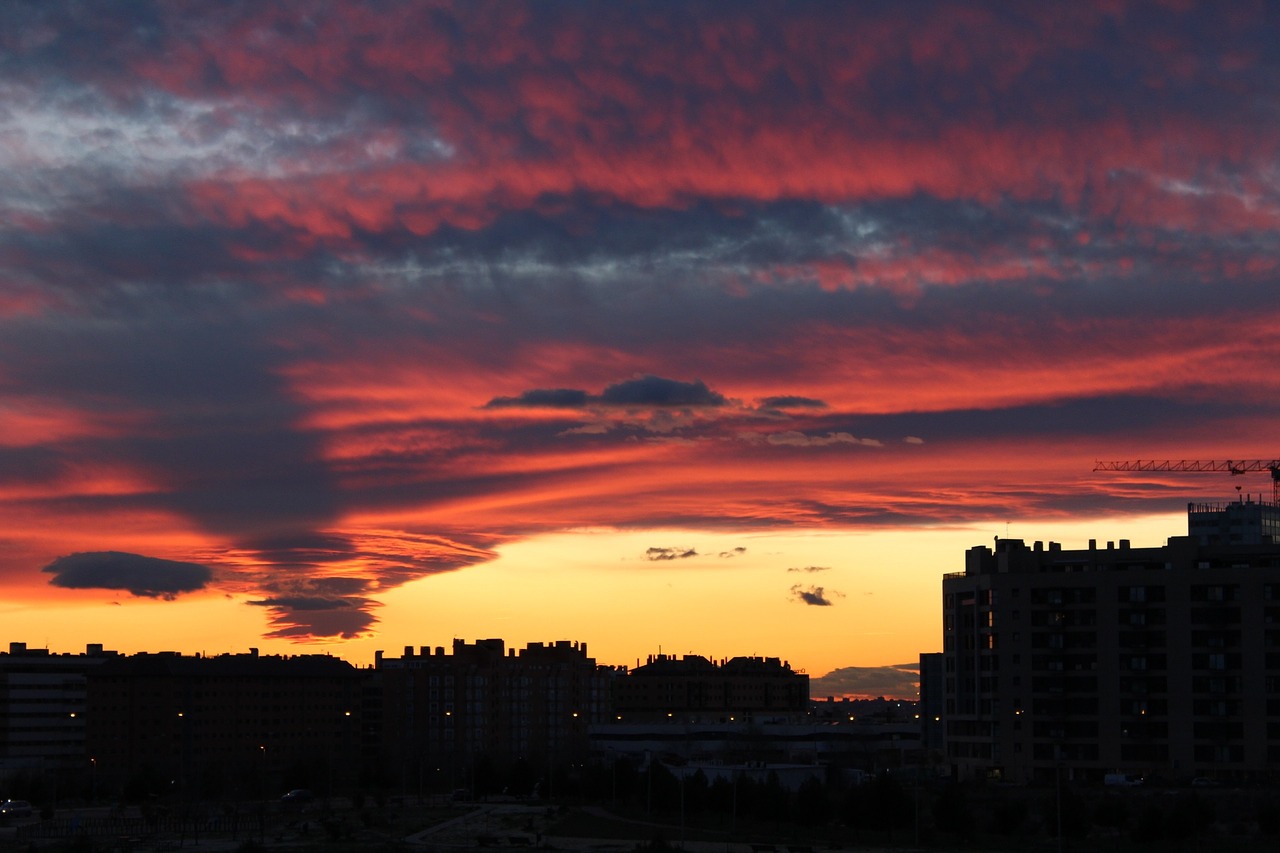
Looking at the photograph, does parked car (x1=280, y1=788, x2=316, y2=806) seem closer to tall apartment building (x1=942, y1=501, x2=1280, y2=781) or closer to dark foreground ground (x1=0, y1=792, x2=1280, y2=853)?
dark foreground ground (x1=0, y1=792, x2=1280, y2=853)

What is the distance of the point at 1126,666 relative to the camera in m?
175

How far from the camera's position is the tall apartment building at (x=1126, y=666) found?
169m

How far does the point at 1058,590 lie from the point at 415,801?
80327 mm

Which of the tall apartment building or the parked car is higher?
the tall apartment building

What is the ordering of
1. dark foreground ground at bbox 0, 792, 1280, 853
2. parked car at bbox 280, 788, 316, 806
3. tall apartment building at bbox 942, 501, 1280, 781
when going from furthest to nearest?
parked car at bbox 280, 788, 316, 806 → tall apartment building at bbox 942, 501, 1280, 781 → dark foreground ground at bbox 0, 792, 1280, 853

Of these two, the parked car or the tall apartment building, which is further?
the parked car

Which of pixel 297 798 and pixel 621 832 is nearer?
pixel 621 832

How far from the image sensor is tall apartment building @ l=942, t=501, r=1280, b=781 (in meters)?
169

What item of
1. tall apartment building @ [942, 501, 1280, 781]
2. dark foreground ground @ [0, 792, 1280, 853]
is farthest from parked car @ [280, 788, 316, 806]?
tall apartment building @ [942, 501, 1280, 781]

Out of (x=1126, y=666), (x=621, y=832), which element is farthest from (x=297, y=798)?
(x=1126, y=666)

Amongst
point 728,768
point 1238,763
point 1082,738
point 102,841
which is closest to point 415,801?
point 728,768

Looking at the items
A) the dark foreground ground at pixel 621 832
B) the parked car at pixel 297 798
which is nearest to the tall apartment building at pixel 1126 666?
the dark foreground ground at pixel 621 832

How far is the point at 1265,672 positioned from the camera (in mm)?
168125

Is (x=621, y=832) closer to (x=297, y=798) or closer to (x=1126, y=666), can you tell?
(x=1126, y=666)
